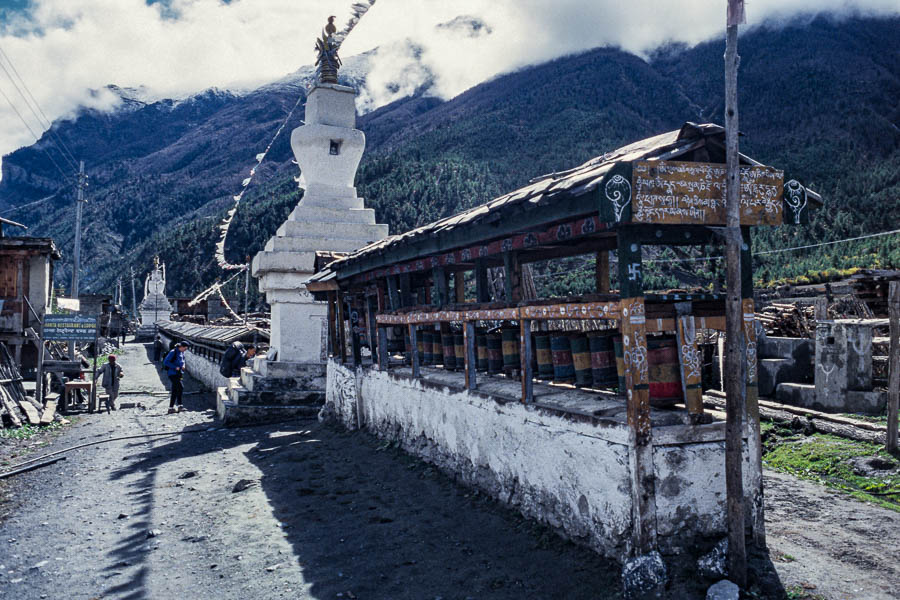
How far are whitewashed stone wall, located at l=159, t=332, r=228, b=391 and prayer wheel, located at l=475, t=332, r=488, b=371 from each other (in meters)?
10.2

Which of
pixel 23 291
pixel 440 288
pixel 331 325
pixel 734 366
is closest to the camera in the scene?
pixel 734 366

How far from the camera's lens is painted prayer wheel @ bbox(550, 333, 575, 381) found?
5.40 metres

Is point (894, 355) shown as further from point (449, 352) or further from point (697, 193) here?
point (449, 352)

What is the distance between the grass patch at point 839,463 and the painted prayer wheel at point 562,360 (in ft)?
10.6

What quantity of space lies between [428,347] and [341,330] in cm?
321

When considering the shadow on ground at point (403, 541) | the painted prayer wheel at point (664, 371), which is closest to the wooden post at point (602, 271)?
the painted prayer wheel at point (664, 371)

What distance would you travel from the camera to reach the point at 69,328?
13812 mm

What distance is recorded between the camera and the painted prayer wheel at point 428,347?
791 centimetres

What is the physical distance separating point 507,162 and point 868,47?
53.2 metres

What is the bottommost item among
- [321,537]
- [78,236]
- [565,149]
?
[321,537]

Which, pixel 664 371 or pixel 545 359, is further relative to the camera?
pixel 545 359

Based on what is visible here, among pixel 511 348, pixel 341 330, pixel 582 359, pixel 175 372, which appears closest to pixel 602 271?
pixel 511 348

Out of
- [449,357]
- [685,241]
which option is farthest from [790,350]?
[685,241]

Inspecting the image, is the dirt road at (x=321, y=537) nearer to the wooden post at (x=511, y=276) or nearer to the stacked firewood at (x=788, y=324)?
the wooden post at (x=511, y=276)
